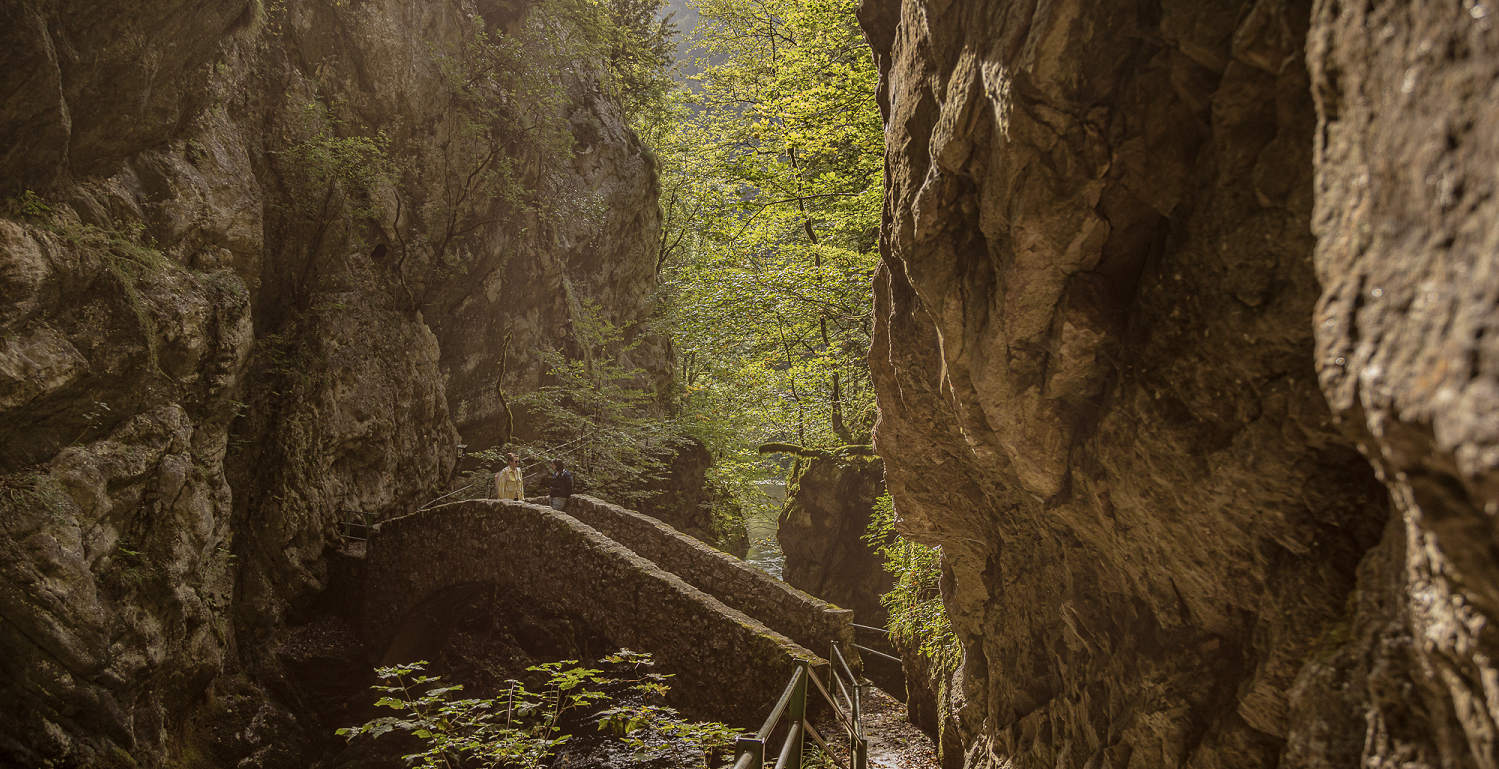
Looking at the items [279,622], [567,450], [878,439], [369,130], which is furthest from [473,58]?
[878,439]

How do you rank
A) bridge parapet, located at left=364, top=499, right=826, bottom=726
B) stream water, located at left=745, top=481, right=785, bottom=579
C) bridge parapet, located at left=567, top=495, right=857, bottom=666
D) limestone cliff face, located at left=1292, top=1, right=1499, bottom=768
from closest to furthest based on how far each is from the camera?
limestone cliff face, located at left=1292, top=1, right=1499, bottom=768 < bridge parapet, located at left=364, top=499, right=826, bottom=726 < bridge parapet, located at left=567, top=495, right=857, bottom=666 < stream water, located at left=745, top=481, right=785, bottom=579

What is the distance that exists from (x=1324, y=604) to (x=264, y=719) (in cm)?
1179

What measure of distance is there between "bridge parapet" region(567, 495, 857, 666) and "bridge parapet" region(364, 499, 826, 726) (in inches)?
33.5

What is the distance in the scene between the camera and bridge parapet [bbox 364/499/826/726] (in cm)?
751

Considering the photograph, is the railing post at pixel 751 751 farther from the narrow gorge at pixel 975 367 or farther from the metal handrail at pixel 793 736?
the narrow gorge at pixel 975 367

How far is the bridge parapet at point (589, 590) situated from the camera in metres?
7.51

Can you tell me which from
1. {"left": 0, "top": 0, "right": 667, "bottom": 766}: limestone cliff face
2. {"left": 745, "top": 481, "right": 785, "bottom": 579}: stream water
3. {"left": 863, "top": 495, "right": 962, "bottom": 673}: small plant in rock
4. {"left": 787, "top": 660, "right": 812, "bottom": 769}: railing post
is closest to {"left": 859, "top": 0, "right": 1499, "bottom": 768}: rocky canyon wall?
{"left": 787, "top": 660, "right": 812, "bottom": 769}: railing post

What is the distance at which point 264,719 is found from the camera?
9.63 meters

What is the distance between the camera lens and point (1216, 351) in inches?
113

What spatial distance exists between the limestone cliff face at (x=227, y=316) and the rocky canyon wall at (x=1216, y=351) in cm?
796

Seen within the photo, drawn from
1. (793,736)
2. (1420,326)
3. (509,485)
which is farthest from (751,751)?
(509,485)

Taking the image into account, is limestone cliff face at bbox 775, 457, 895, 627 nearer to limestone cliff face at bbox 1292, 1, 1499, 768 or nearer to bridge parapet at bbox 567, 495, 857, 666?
bridge parapet at bbox 567, 495, 857, 666

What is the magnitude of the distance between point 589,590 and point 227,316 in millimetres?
5924

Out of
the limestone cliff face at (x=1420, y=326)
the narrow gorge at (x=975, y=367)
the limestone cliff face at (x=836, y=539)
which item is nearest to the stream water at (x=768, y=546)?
the limestone cliff face at (x=836, y=539)
